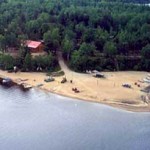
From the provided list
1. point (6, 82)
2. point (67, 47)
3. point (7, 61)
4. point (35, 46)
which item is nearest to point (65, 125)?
point (6, 82)

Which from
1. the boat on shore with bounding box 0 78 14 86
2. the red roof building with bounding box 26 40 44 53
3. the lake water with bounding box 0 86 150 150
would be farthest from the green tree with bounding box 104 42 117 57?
the boat on shore with bounding box 0 78 14 86

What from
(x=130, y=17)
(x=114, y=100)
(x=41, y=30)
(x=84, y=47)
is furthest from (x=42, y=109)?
(x=130, y=17)

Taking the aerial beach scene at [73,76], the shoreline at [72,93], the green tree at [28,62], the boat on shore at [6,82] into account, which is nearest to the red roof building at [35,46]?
the aerial beach scene at [73,76]

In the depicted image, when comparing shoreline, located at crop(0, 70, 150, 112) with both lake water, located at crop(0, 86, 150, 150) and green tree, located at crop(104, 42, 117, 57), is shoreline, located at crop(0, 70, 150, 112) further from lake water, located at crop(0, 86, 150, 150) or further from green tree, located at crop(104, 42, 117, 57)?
green tree, located at crop(104, 42, 117, 57)

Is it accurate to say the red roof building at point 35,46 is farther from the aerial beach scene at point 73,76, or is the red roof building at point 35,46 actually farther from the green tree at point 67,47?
the green tree at point 67,47

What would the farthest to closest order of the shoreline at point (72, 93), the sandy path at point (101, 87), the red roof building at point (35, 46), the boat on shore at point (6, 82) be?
1. the red roof building at point (35, 46)
2. the boat on shore at point (6, 82)
3. the sandy path at point (101, 87)
4. the shoreline at point (72, 93)

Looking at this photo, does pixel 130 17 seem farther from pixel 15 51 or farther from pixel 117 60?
pixel 15 51

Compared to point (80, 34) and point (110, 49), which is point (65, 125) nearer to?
point (110, 49)
